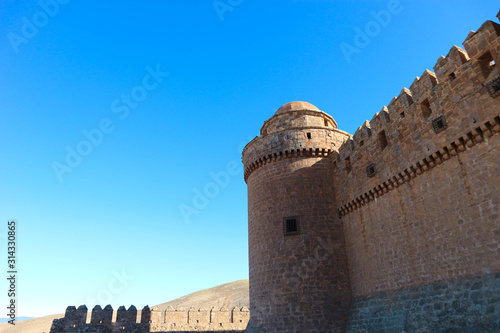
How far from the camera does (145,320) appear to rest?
19219 millimetres

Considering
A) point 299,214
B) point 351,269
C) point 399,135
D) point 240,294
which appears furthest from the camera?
point 240,294

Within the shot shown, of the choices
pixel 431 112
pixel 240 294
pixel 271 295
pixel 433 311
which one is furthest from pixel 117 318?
pixel 240 294

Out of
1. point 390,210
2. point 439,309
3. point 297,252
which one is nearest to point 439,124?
point 390,210

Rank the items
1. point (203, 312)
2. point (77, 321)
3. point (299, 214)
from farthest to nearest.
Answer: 1. point (203, 312)
2. point (77, 321)
3. point (299, 214)

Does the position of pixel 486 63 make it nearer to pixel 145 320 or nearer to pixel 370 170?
pixel 370 170

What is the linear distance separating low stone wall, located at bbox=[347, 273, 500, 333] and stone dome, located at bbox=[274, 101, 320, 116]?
425 inches

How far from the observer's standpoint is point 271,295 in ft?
47.5

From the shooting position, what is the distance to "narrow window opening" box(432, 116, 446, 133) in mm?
10441

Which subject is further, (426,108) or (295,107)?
(295,107)

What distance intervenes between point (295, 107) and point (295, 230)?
302 inches

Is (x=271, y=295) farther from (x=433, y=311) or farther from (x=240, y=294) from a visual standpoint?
(x=240, y=294)

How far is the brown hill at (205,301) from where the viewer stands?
42378 millimetres

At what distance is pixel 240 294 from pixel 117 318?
29.6 meters

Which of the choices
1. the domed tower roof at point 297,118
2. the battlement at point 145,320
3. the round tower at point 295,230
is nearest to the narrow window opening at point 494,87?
the round tower at point 295,230
